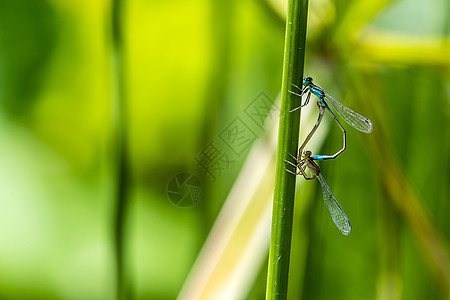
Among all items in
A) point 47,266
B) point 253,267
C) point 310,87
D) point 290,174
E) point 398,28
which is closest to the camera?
point 290,174

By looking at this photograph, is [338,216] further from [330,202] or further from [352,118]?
[352,118]

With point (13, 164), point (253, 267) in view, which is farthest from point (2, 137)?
point (253, 267)

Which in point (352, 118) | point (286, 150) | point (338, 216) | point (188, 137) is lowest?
point (286, 150)

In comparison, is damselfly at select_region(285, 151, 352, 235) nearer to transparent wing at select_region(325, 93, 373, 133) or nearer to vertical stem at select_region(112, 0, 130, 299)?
transparent wing at select_region(325, 93, 373, 133)

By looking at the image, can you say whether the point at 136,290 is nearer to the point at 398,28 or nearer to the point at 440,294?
the point at 440,294

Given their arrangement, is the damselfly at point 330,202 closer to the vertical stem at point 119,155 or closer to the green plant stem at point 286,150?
the green plant stem at point 286,150

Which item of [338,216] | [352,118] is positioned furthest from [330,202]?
[352,118]

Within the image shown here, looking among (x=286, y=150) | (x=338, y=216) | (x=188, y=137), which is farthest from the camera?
(x=188, y=137)
